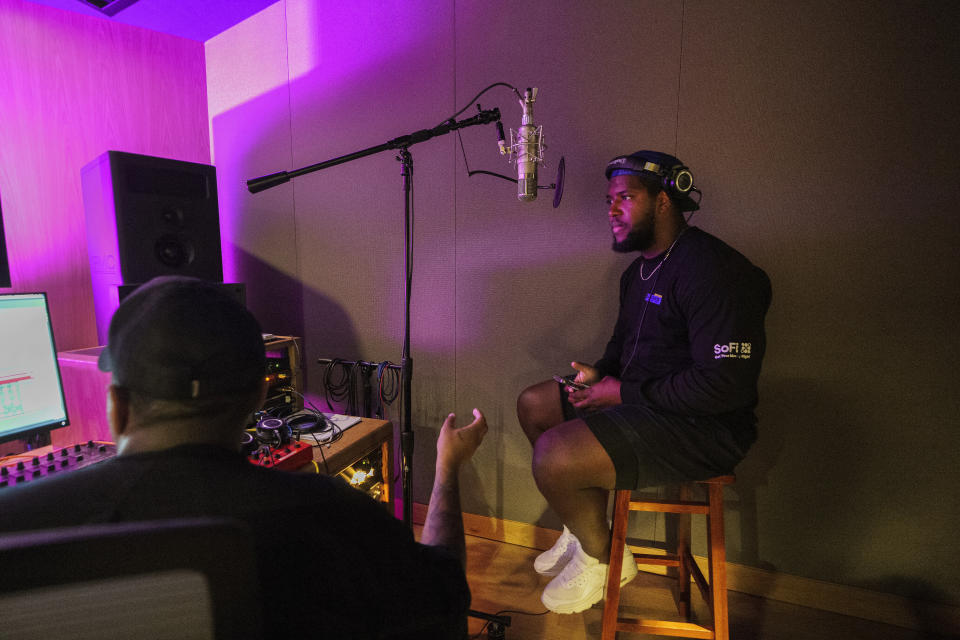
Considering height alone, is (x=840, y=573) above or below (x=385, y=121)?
below

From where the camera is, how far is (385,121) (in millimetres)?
2199

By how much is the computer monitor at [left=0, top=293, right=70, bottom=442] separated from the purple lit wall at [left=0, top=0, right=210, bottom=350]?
1.82 ft

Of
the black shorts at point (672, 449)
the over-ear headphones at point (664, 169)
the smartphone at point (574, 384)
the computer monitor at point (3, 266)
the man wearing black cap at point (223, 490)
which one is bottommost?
the black shorts at point (672, 449)

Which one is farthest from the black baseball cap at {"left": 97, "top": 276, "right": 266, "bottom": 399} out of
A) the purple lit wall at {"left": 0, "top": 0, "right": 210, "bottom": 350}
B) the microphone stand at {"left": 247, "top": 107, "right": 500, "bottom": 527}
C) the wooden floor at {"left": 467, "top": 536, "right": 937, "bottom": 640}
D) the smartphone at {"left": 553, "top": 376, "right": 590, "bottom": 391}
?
the purple lit wall at {"left": 0, "top": 0, "right": 210, "bottom": 350}

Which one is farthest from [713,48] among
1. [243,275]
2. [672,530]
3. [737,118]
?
[243,275]

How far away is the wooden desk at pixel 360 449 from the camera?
4.88ft

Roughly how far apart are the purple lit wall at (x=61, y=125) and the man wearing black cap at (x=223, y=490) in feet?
5.38

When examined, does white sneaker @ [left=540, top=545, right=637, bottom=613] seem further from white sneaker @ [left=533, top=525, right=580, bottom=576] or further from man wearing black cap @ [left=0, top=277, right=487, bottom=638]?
man wearing black cap @ [left=0, top=277, right=487, bottom=638]

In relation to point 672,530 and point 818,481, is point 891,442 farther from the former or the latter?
point 672,530

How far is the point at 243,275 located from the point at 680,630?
2.65 metres

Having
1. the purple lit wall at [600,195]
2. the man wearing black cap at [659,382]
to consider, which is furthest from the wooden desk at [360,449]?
the man wearing black cap at [659,382]

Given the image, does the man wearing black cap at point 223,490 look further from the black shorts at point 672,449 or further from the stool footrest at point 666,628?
the stool footrest at point 666,628

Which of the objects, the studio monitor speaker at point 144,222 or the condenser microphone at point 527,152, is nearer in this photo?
the condenser microphone at point 527,152

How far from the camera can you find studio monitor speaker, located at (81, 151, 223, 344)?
1.62 meters
